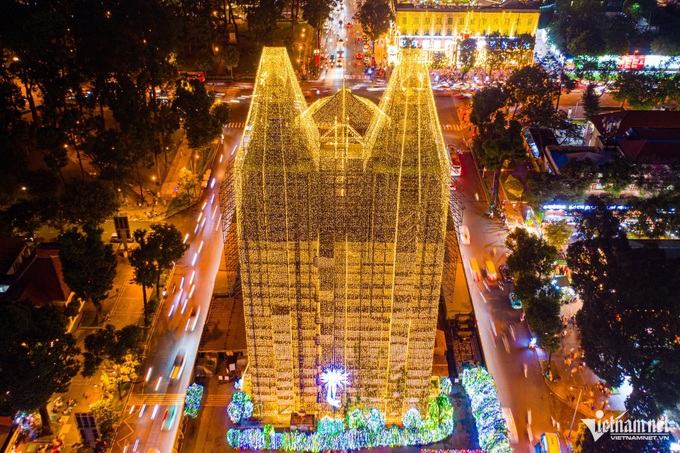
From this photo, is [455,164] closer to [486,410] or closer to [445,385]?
[445,385]

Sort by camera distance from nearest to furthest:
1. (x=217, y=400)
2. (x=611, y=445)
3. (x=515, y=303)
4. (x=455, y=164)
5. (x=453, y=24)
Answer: (x=611, y=445) < (x=217, y=400) < (x=515, y=303) < (x=455, y=164) < (x=453, y=24)

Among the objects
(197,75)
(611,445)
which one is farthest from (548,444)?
(197,75)

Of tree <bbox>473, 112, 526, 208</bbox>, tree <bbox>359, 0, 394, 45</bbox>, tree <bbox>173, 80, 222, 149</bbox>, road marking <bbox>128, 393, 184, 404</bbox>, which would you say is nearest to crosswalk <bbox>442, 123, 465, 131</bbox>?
tree <bbox>473, 112, 526, 208</bbox>

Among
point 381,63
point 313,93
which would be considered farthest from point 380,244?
point 381,63

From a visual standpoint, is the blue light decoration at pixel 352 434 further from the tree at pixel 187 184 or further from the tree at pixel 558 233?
the tree at pixel 187 184

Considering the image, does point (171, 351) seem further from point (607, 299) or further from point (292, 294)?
point (607, 299)

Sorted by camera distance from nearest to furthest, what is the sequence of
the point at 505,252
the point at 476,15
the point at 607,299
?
1. the point at 607,299
2. the point at 505,252
3. the point at 476,15
